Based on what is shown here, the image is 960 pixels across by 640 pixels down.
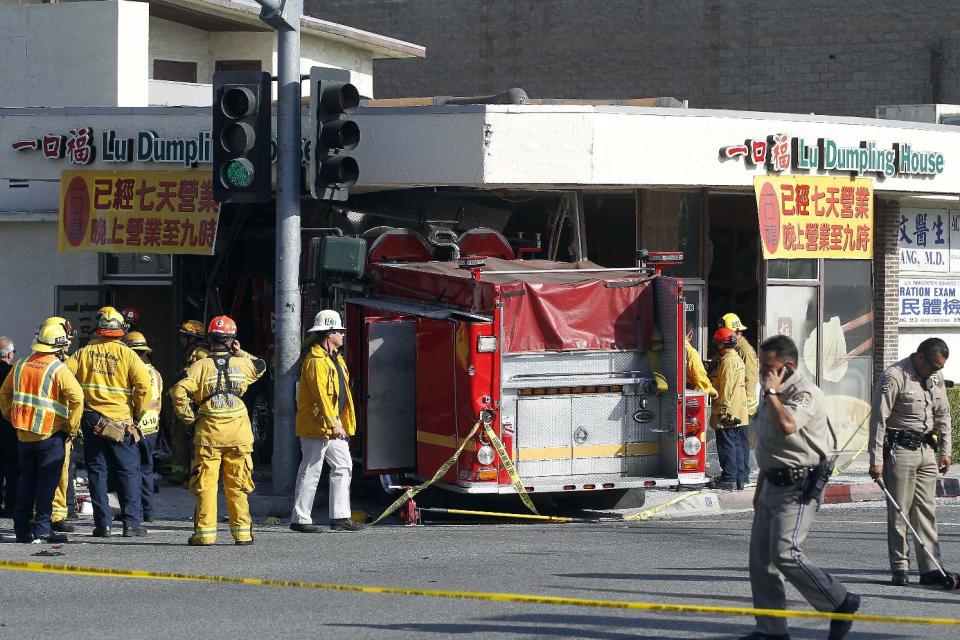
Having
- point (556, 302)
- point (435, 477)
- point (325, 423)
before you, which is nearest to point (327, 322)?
point (325, 423)

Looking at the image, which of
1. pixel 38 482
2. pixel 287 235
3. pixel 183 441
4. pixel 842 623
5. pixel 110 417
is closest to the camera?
pixel 842 623

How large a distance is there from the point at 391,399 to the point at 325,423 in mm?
1302

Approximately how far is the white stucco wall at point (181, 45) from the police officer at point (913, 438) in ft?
55.7

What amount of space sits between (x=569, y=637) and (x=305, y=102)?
43.3 feet

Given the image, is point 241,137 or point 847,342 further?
point 847,342

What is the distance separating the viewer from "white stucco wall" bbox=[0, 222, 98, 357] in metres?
19.2

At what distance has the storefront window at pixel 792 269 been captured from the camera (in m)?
19.0

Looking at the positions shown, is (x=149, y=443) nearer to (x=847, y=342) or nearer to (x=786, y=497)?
(x=786, y=497)

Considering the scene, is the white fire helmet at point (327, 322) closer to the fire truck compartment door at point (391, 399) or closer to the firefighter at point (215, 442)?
the fire truck compartment door at point (391, 399)

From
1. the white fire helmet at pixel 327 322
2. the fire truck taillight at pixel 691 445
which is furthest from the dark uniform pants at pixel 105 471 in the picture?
the fire truck taillight at pixel 691 445

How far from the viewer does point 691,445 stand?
13.5 metres

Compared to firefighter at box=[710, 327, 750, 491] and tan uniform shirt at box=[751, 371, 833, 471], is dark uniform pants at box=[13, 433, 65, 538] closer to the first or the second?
tan uniform shirt at box=[751, 371, 833, 471]

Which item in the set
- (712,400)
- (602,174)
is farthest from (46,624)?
(602,174)

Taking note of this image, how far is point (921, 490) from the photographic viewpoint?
10047 mm
